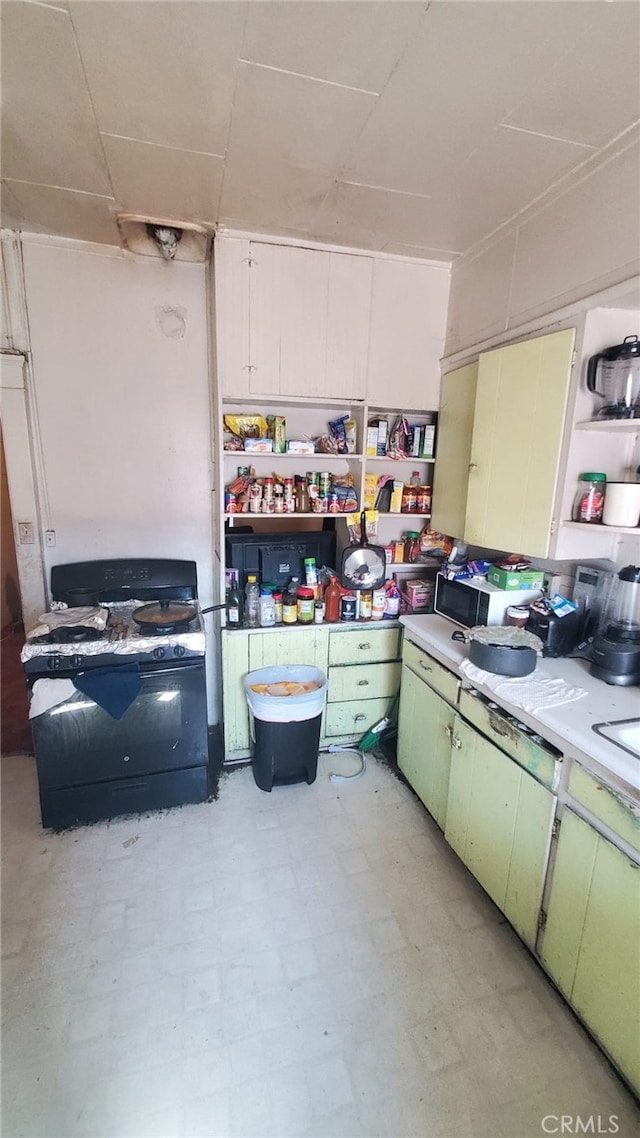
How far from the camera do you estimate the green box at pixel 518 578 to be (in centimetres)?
192

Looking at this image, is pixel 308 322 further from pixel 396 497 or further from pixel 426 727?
pixel 426 727

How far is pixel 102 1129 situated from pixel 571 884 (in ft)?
4.23

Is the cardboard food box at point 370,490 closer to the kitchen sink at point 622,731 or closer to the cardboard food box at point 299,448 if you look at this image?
the cardboard food box at point 299,448

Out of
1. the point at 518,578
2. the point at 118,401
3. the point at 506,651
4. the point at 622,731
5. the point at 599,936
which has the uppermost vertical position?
the point at 118,401

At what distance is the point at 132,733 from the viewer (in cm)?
196

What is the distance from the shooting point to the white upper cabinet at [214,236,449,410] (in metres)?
2.10

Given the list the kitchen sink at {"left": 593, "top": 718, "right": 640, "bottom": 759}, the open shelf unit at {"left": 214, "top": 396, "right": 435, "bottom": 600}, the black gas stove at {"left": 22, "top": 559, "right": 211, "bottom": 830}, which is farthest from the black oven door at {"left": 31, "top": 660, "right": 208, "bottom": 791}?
the kitchen sink at {"left": 593, "top": 718, "right": 640, "bottom": 759}

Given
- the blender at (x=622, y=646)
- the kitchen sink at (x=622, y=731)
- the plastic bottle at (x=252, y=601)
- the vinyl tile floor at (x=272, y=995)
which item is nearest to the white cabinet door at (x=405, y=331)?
the plastic bottle at (x=252, y=601)

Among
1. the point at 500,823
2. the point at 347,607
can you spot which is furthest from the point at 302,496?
the point at 500,823

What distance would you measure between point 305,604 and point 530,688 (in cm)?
111

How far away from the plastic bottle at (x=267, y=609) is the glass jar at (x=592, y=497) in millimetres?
1351

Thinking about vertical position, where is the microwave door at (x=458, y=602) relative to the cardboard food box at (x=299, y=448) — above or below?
below

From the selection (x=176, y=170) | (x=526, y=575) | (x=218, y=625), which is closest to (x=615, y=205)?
(x=526, y=575)

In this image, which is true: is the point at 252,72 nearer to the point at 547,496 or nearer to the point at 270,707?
the point at 547,496
